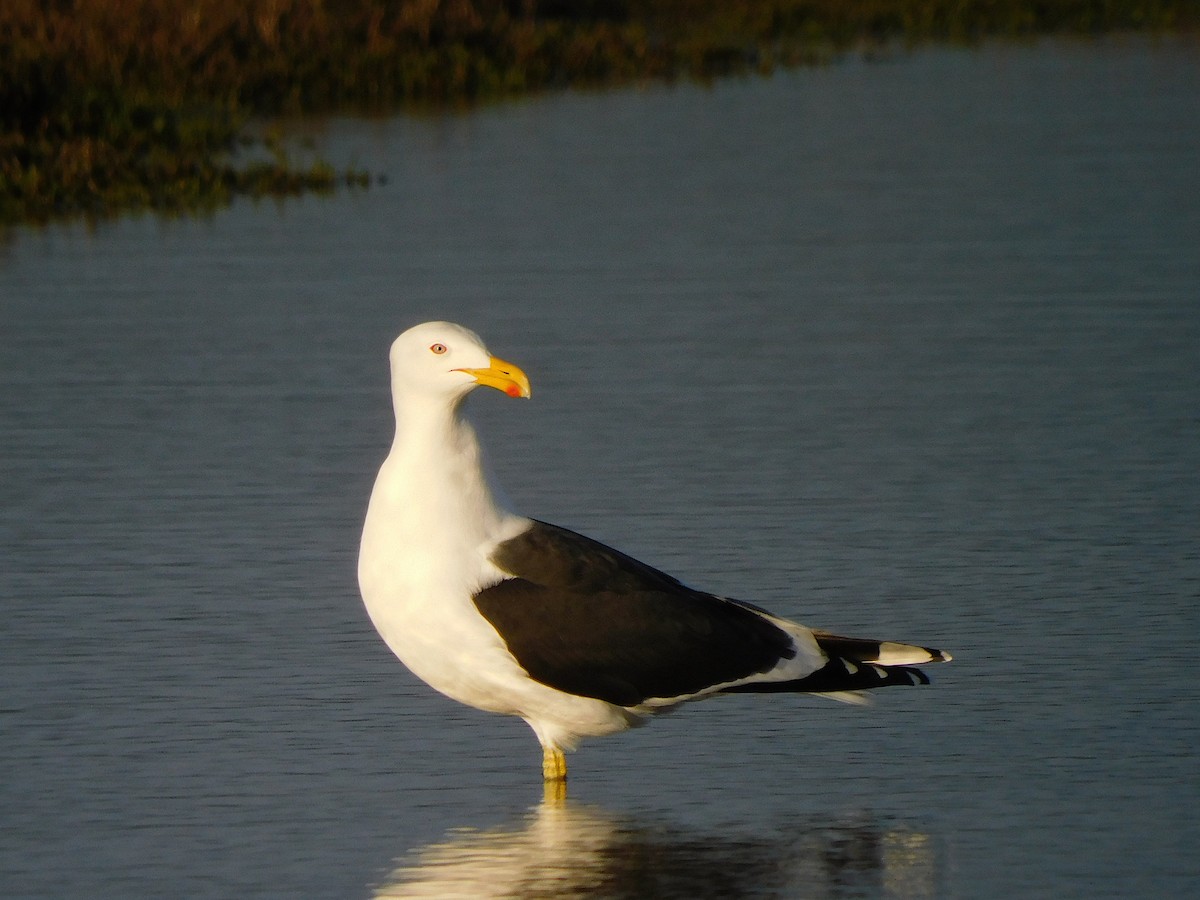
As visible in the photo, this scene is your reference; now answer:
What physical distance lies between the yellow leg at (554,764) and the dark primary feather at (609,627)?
273mm

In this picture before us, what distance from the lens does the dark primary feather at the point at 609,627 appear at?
6.36 m

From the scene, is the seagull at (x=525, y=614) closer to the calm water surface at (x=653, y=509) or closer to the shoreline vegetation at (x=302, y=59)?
the calm water surface at (x=653, y=509)

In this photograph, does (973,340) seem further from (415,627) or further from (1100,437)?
(415,627)

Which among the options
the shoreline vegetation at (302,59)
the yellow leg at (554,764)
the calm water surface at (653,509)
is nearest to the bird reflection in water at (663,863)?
the calm water surface at (653,509)

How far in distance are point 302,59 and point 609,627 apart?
18189 mm

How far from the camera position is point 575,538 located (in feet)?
21.9

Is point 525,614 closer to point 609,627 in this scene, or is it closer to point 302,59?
point 609,627

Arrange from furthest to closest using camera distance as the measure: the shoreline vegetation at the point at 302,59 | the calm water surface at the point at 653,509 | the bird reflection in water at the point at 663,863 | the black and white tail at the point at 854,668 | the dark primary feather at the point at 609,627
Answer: the shoreline vegetation at the point at 302,59 < the black and white tail at the point at 854,668 < the dark primary feather at the point at 609,627 < the calm water surface at the point at 653,509 < the bird reflection in water at the point at 663,863

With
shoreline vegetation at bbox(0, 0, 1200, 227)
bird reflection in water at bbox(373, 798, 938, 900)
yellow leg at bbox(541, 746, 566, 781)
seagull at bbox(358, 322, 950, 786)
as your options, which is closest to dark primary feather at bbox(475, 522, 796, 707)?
seagull at bbox(358, 322, 950, 786)

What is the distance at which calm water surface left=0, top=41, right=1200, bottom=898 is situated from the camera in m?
6.23

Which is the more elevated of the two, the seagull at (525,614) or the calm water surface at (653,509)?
the seagull at (525,614)

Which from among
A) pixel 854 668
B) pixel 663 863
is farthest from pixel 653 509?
pixel 663 863

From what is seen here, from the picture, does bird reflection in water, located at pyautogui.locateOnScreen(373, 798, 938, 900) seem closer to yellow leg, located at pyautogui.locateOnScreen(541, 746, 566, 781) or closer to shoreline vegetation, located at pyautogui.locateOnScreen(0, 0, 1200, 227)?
yellow leg, located at pyautogui.locateOnScreen(541, 746, 566, 781)

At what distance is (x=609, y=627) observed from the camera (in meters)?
6.48
